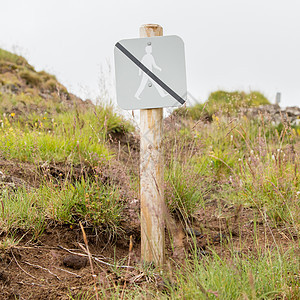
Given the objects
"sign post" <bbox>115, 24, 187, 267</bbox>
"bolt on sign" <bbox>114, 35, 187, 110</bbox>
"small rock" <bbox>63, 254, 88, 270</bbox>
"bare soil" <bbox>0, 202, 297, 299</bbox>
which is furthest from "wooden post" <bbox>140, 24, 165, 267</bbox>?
"small rock" <bbox>63, 254, 88, 270</bbox>

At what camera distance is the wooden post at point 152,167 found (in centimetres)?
301

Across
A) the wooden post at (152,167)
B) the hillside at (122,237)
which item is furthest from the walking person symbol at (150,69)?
the hillside at (122,237)

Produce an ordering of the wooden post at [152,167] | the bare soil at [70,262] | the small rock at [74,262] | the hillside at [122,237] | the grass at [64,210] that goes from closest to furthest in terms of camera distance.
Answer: the hillside at [122,237] < the bare soil at [70,262] < the wooden post at [152,167] < the small rock at [74,262] < the grass at [64,210]

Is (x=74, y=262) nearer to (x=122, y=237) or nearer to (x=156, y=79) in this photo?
(x=122, y=237)

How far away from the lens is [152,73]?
9.53 feet

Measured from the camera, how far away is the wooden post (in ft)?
9.89

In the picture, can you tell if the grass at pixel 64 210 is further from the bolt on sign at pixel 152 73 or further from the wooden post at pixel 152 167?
the bolt on sign at pixel 152 73

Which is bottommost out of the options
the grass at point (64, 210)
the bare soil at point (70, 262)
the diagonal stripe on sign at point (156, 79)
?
the bare soil at point (70, 262)

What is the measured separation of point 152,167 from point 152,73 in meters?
0.76

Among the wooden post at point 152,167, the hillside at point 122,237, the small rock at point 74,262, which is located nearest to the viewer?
the hillside at point 122,237

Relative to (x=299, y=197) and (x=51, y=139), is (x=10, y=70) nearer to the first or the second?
(x=51, y=139)

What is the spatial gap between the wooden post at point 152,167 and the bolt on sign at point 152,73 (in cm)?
12

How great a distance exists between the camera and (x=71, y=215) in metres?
3.59

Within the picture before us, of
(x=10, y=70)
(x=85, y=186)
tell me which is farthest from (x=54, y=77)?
(x=85, y=186)
